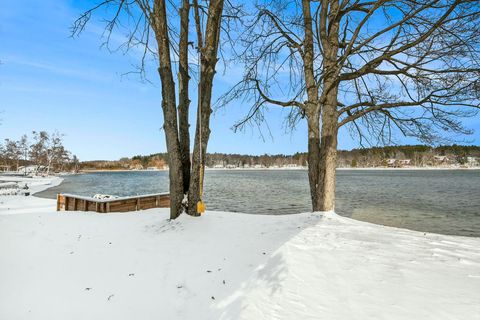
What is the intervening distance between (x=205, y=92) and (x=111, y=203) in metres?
5.36

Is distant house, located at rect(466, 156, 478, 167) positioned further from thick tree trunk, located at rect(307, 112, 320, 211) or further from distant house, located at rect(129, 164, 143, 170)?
A: distant house, located at rect(129, 164, 143, 170)

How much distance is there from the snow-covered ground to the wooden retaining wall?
141 inches

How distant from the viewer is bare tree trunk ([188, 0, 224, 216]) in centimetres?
612

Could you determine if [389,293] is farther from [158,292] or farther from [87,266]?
[87,266]

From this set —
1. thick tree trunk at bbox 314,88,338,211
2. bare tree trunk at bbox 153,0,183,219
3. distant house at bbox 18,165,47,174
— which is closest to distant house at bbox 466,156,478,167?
thick tree trunk at bbox 314,88,338,211

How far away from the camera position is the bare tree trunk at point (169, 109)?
20.3ft

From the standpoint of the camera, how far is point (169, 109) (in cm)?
624

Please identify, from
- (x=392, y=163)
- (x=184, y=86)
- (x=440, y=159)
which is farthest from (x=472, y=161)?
(x=184, y=86)

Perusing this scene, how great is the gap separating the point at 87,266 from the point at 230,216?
3.19 m

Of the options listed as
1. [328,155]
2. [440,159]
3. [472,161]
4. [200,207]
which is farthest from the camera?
[440,159]

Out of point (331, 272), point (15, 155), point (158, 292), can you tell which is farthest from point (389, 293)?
point (15, 155)

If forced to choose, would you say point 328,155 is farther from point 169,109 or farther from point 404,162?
point 404,162

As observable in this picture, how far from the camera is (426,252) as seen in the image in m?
3.76

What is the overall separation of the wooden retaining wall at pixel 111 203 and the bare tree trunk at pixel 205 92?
4.38 meters
